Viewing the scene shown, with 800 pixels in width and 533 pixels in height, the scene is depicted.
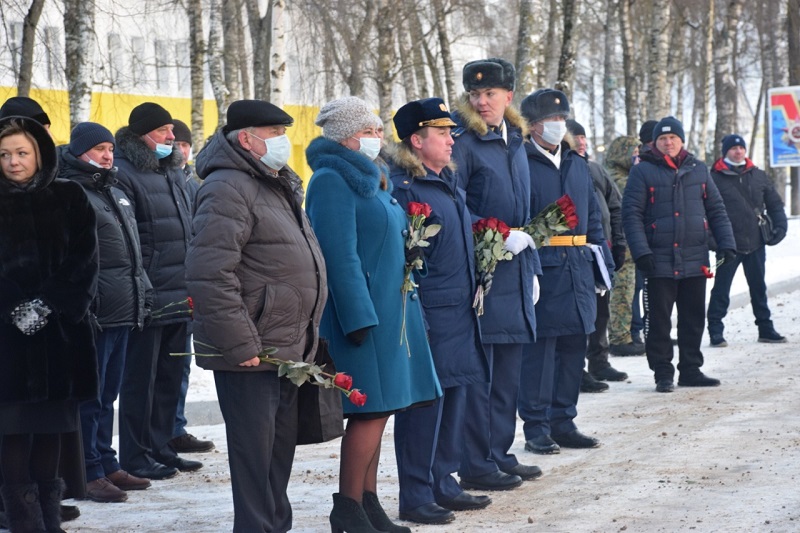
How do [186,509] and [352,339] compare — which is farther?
[186,509]

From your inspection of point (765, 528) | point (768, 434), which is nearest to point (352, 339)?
point (765, 528)

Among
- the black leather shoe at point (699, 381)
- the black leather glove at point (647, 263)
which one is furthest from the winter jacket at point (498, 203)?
the black leather shoe at point (699, 381)

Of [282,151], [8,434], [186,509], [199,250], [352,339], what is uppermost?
[282,151]

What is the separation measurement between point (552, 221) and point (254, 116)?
260cm

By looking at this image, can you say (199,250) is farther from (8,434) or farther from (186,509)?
(186,509)

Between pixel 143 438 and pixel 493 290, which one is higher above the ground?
pixel 493 290

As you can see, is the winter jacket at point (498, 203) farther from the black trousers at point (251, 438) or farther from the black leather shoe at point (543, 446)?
the black trousers at point (251, 438)

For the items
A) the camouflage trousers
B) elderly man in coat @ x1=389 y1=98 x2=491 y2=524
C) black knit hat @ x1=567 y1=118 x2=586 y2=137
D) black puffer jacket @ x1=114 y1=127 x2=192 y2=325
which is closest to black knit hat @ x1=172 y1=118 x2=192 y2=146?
black puffer jacket @ x1=114 y1=127 x2=192 y2=325

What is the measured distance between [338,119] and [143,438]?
2.96 m

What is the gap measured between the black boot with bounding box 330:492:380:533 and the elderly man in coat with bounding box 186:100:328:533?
1.35 ft

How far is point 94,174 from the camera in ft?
24.5

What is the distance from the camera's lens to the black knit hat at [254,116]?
18.7ft

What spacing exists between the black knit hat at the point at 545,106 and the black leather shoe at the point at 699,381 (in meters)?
3.36

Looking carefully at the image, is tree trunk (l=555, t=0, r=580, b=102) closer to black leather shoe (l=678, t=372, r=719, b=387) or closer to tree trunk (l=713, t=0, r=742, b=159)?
black leather shoe (l=678, t=372, r=719, b=387)
